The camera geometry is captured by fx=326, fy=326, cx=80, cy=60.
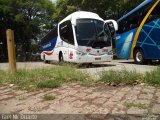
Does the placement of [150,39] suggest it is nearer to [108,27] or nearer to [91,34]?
[108,27]

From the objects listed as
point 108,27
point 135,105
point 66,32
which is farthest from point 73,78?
point 66,32

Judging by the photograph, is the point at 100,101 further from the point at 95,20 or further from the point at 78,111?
the point at 95,20

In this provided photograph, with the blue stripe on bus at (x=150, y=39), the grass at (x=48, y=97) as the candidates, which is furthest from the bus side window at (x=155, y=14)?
the grass at (x=48, y=97)

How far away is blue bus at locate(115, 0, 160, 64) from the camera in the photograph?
51.0ft

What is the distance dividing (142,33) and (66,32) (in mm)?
4035

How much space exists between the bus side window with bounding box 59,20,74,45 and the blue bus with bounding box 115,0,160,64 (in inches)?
138

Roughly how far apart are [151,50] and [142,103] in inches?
435

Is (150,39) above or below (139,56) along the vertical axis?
above

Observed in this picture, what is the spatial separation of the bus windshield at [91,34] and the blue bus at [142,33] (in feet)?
5.77

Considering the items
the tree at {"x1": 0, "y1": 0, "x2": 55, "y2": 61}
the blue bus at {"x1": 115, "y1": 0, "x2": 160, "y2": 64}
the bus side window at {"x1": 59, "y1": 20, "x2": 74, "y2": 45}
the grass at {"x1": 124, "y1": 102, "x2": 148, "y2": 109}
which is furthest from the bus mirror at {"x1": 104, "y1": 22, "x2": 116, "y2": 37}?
the tree at {"x1": 0, "y1": 0, "x2": 55, "y2": 61}

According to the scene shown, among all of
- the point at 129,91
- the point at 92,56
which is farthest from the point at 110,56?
the point at 129,91

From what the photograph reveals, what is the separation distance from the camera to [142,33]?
16.5 meters

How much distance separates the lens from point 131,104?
5371 millimetres

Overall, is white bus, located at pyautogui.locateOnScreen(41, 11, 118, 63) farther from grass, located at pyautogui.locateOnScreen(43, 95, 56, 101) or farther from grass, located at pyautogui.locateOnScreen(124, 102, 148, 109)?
grass, located at pyautogui.locateOnScreen(124, 102, 148, 109)
